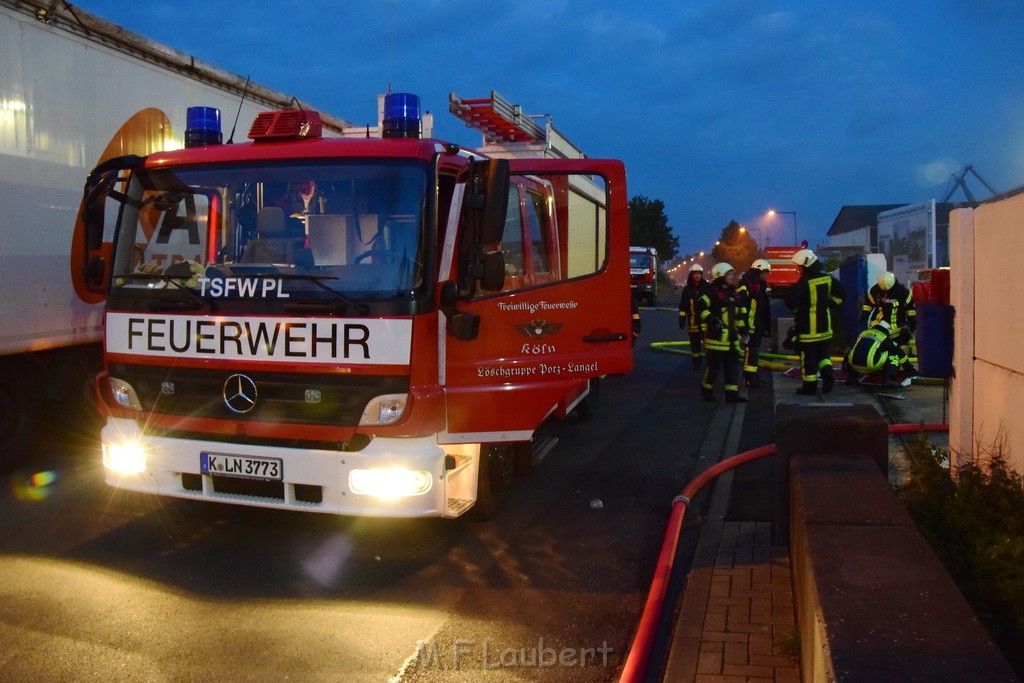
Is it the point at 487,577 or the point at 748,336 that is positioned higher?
the point at 748,336

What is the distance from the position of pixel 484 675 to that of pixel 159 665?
1.34m

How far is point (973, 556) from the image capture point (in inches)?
164

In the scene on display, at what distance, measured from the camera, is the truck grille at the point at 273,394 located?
4.83m

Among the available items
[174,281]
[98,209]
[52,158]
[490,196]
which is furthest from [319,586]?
[52,158]

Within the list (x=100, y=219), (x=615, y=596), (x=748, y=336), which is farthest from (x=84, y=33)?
(x=748, y=336)

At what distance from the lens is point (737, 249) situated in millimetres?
86438

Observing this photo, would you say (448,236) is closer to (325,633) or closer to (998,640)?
(325,633)

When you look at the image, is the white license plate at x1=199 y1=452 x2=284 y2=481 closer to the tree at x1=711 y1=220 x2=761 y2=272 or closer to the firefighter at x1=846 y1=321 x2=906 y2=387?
the firefighter at x1=846 y1=321 x2=906 y2=387

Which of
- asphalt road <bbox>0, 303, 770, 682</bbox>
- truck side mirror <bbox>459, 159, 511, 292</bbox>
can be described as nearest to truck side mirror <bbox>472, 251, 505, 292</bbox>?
truck side mirror <bbox>459, 159, 511, 292</bbox>

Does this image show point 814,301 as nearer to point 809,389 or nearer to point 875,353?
point 809,389

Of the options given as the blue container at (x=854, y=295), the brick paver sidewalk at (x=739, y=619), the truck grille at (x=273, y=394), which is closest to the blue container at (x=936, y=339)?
the brick paver sidewalk at (x=739, y=619)

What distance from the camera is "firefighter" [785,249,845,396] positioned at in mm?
10359

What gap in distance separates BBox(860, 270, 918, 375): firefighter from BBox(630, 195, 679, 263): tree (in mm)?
68260

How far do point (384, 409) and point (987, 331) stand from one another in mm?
3542
